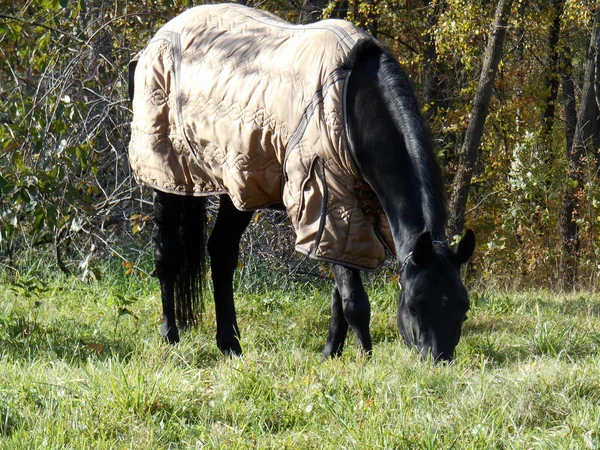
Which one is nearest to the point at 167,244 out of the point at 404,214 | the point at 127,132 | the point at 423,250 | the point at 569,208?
the point at 404,214

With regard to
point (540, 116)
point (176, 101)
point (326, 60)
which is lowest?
point (540, 116)

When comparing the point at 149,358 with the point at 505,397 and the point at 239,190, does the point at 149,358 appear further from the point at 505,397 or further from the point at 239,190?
the point at 505,397

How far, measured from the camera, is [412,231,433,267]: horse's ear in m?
3.78

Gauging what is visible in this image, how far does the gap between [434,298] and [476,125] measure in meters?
6.16

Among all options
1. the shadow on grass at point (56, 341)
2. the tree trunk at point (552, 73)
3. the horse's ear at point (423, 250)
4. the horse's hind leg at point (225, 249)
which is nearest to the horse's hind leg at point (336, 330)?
the horse's hind leg at point (225, 249)

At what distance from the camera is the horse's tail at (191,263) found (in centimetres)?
550

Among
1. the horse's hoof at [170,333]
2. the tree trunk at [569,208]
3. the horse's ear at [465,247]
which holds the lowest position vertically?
the tree trunk at [569,208]

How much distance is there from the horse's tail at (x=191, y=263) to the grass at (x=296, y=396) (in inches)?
19.7

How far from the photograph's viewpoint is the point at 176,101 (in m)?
5.18

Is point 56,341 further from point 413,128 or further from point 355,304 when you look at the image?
point 413,128

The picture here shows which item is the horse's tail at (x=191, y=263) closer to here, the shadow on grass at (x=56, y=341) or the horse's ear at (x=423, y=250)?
the shadow on grass at (x=56, y=341)

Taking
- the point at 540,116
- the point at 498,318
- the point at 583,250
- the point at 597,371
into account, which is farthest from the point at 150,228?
A: the point at 540,116

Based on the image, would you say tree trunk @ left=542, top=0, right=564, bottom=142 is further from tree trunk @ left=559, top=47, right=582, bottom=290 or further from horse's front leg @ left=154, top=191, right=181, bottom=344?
horse's front leg @ left=154, top=191, right=181, bottom=344

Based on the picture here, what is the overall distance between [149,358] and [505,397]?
1.95 m
